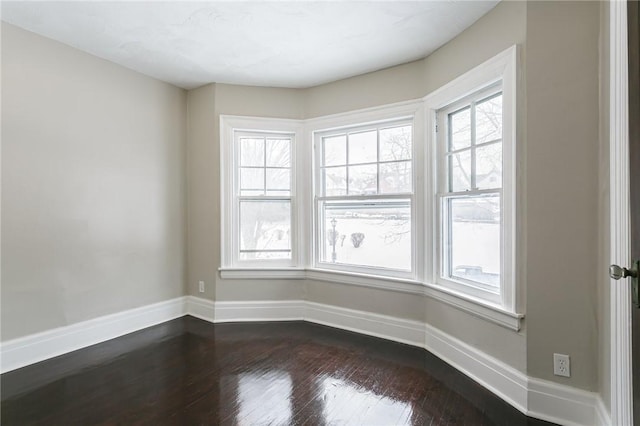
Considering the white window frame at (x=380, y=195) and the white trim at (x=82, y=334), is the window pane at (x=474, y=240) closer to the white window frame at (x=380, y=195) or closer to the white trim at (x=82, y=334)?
the white window frame at (x=380, y=195)

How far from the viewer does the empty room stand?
75.9 inches

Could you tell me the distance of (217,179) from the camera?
3699 mm

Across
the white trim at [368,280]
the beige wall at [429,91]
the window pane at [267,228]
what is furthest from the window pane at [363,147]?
the white trim at [368,280]

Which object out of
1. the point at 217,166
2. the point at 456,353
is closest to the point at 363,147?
the point at 217,166

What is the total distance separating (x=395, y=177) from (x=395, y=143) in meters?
0.33

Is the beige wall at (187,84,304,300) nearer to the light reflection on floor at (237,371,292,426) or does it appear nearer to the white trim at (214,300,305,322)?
the white trim at (214,300,305,322)

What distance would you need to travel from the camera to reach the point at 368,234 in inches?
134

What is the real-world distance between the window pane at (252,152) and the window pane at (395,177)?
136 centimetres

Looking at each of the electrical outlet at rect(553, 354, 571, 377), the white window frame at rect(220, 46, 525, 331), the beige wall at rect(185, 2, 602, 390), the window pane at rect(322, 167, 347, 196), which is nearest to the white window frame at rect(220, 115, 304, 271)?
the white window frame at rect(220, 46, 525, 331)

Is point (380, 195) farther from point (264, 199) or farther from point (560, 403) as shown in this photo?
point (560, 403)

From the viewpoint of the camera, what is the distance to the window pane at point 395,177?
317 centimetres

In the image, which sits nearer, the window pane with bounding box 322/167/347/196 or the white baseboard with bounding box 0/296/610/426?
the white baseboard with bounding box 0/296/610/426

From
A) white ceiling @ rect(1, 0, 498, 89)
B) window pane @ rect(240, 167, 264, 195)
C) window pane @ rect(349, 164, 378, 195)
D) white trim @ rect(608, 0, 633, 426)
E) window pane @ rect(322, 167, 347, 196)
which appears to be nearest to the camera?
white trim @ rect(608, 0, 633, 426)

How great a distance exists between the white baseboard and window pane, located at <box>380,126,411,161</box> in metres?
1.52
